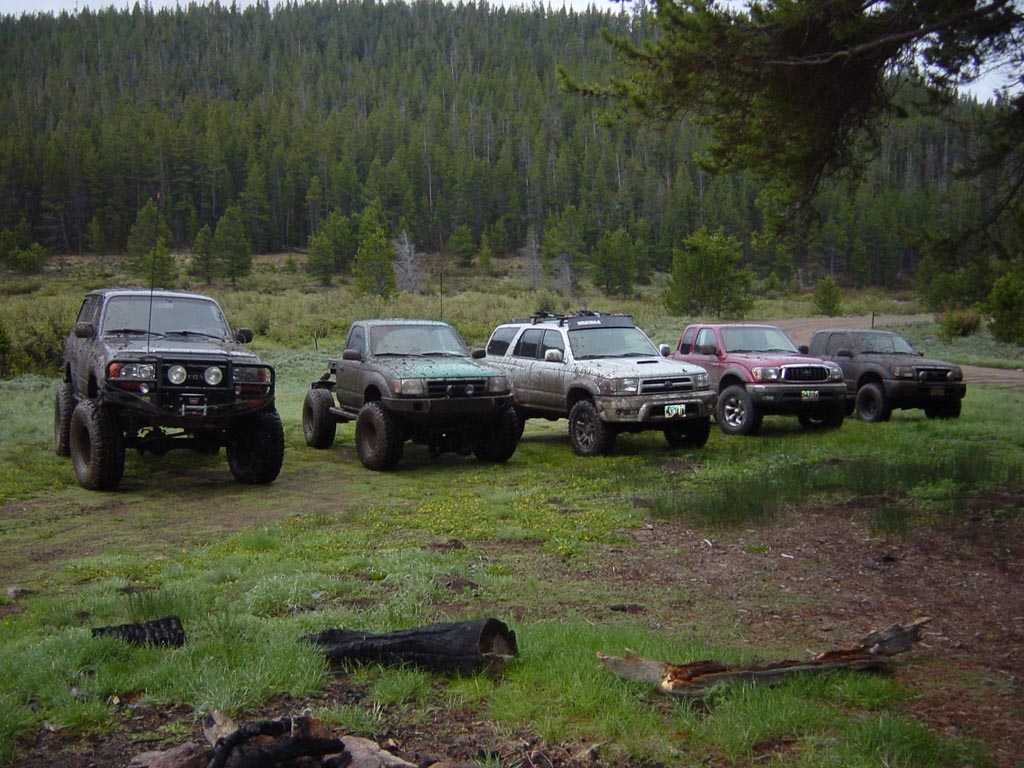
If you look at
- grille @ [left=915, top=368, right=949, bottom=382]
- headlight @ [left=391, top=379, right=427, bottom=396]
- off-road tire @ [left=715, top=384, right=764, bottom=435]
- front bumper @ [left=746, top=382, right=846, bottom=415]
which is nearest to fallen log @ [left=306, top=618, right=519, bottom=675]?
headlight @ [left=391, top=379, right=427, bottom=396]

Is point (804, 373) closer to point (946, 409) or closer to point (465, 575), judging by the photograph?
point (946, 409)

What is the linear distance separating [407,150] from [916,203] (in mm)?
56137

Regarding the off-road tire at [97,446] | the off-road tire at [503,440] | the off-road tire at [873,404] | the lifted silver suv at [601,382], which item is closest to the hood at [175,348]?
the off-road tire at [97,446]

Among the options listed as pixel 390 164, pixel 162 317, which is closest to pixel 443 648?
pixel 162 317

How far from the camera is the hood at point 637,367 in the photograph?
13.2 metres

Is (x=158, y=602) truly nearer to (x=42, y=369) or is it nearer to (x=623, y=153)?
(x=42, y=369)

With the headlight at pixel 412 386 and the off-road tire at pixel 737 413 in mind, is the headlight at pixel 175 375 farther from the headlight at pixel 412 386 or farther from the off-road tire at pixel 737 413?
the off-road tire at pixel 737 413

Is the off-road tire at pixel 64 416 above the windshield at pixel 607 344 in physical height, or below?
below

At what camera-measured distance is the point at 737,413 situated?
15.6 m

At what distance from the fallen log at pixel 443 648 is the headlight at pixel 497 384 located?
779 centimetres

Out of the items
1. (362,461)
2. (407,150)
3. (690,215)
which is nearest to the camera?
(362,461)

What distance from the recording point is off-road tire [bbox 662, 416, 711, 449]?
1392cm

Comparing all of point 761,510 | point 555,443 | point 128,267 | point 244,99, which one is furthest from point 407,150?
point 761,510

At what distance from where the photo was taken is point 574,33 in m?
174
